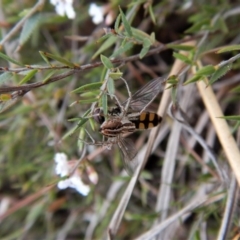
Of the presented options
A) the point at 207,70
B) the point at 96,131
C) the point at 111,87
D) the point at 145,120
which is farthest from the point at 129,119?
the point at 96,131

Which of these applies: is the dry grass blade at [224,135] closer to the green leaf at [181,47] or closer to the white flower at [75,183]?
the green leaf at [181,47]

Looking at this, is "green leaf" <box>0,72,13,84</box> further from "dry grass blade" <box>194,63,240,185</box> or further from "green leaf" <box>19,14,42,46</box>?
"dry grass blade" <box>194,63,240,185</box>

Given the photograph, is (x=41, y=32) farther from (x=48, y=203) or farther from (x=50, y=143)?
(x=48, y=203)

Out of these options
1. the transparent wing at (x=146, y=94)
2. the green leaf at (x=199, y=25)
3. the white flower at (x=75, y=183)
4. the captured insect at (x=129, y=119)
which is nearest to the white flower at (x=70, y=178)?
the white flower at (x=75, y=183)

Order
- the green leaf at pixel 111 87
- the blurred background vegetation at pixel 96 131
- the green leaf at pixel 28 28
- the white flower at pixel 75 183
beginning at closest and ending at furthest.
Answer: the green leaf at pixel 111 87, the white flower at pixel 75 183, the green leaf at pixel 28 28, the blurred background vegetation at pixel 96 131

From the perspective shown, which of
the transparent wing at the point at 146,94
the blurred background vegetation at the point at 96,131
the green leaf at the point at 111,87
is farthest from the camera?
the blurred background vegetation at the point at 96,131

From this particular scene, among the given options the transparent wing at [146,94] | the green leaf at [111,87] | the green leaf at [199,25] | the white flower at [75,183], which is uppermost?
the green leaf at [111,87]

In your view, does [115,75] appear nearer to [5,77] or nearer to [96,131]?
[5,77]
